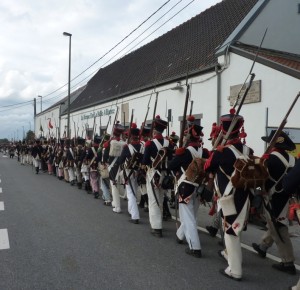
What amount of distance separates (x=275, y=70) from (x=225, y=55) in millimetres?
2476

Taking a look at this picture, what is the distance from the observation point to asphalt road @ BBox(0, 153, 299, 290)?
459 cm

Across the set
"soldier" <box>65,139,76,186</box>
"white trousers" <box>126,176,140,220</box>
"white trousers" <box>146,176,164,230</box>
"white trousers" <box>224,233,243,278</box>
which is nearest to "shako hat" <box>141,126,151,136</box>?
"white trousers" <box>126,176,140,220</box>

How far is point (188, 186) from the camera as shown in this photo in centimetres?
589

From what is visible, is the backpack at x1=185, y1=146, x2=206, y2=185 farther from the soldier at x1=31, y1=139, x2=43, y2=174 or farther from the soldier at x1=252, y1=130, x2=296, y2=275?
the soldier at x1=31, y1=139, x2=43, y2=174

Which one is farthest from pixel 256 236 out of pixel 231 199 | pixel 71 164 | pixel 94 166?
pixel 71 164

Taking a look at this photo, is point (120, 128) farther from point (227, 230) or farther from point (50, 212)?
point (227, 230)

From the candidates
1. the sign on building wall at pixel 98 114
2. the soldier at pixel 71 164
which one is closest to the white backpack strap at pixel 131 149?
the soldier at pixel 71 164

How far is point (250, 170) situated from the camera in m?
4.67

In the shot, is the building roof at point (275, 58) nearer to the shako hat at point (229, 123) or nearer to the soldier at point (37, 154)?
the shako hat at point (229, 123)

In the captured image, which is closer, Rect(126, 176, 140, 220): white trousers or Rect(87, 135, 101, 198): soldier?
Rect(126, 176, 140, 220): white trousers

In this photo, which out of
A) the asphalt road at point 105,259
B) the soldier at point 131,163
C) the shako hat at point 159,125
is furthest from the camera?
the soldier at point 131,163

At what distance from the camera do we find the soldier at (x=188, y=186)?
18.9ft

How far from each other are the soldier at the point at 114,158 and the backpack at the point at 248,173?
184 inches

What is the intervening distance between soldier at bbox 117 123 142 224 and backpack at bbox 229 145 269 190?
3.56 meters
